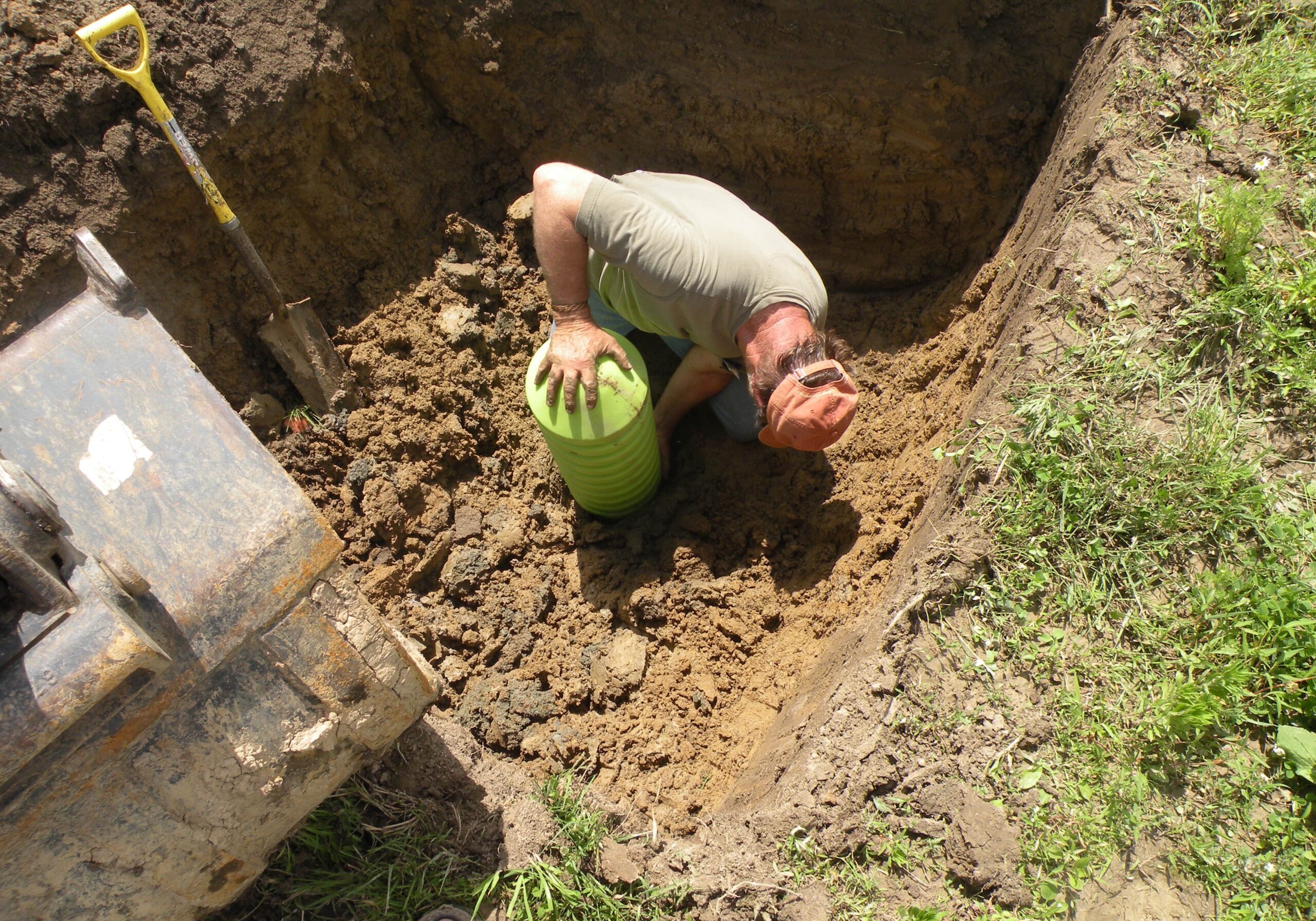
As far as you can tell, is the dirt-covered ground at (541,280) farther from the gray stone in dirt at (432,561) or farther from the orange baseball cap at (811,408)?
the orange baseball cap at (811,408)

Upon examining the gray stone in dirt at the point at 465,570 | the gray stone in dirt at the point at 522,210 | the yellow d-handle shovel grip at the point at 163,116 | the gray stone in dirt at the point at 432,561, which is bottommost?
the gray stone in dirt at the point at 465,570

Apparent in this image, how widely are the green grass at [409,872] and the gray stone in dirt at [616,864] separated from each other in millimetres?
20

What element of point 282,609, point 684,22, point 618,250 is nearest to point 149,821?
point 282,609

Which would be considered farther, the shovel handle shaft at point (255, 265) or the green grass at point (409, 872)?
the shovel handle shaft at point (255, 265)

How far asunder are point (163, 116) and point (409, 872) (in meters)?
2.45

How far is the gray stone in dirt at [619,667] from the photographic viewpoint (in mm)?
2797

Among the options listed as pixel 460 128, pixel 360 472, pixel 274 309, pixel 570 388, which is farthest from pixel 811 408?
pixel 460 128

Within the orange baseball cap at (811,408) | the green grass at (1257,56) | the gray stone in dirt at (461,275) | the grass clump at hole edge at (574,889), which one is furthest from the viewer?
the gray stone in dirt at (461,275)

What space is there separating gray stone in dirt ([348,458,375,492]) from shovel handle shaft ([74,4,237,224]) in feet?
3.30

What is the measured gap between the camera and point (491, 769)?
249 centimetres

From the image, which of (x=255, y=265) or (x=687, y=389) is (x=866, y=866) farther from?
(x=255, y=265)

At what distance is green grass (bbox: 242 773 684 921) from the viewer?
7.25 ft

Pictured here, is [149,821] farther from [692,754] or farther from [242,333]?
[242,333]

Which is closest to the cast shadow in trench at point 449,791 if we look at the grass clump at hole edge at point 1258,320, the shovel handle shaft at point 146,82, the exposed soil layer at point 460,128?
the exposed soil layer at point 460,128
